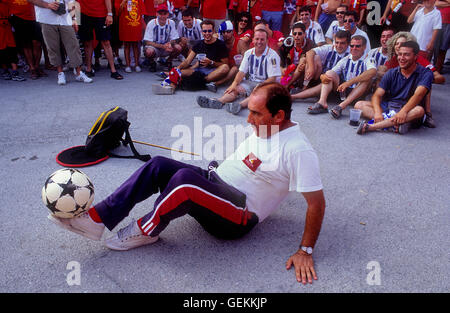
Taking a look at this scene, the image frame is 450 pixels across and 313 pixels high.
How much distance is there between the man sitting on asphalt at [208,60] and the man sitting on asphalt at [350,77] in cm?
180

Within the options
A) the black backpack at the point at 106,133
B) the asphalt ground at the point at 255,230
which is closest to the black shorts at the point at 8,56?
the asphalt ground at the point at 255,230

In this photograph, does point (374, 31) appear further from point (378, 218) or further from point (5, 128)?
point (5, 128)

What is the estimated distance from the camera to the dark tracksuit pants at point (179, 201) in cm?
192

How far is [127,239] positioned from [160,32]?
582 cm

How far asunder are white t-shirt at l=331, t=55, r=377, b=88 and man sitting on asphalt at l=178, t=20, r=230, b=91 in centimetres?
188

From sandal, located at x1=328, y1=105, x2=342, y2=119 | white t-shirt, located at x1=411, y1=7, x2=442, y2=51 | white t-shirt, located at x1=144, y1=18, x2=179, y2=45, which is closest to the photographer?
sandal, located at x1=328, y1=105, x2=342, y2=119

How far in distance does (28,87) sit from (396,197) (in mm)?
5615

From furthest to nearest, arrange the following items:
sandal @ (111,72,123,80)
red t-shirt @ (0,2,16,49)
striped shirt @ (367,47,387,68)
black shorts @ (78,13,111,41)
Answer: sandal @ (111,72,123,80) < black shorts @ (78,13,111,41) < red t-shirt @ (0,2,16,49) < striped shirt @ (367,47,387,68)

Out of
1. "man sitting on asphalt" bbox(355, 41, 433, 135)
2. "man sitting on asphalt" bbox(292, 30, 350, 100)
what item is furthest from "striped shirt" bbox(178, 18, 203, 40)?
"man sitting on asphalt" bbox(355, 41, 433, 135)

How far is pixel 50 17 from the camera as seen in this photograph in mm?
5445

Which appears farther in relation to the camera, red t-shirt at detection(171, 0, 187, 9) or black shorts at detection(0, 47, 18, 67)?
red t-shirt at detection(171, 0, 187, 9)

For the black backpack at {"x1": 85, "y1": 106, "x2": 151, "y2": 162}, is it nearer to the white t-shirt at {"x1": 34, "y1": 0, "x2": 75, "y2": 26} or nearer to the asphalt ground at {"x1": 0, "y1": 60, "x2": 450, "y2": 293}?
the asphalt ground at {"x1": 0, "y1": 60, "x2": 450, "y2": 293}

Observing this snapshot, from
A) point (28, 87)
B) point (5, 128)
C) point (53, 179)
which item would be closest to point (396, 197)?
point (53, 179)

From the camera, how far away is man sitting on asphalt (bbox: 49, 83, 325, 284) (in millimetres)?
1907
